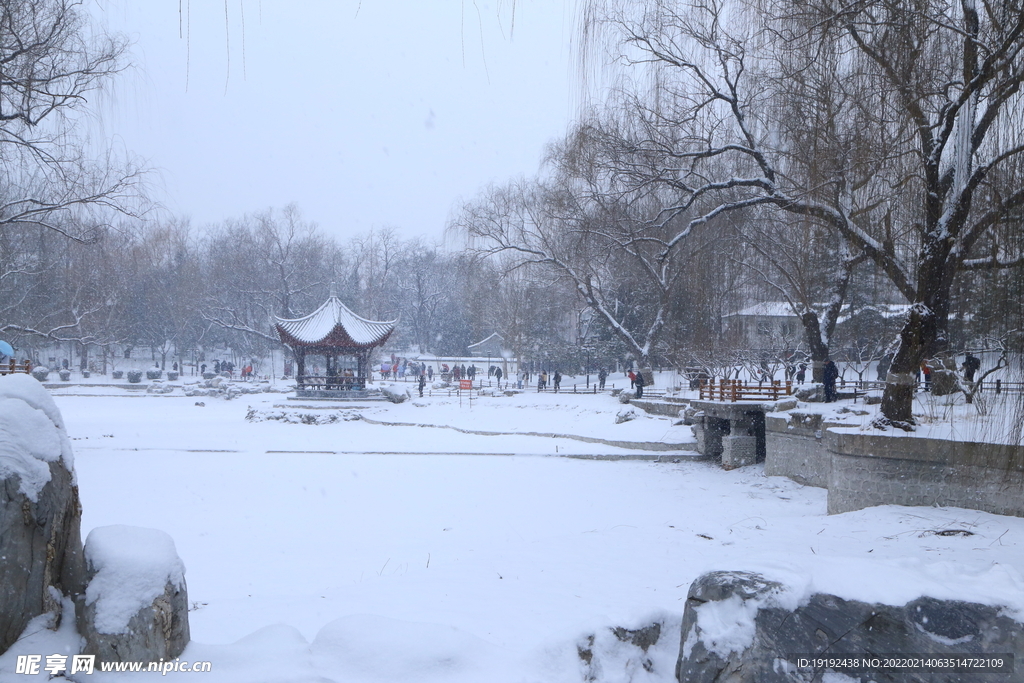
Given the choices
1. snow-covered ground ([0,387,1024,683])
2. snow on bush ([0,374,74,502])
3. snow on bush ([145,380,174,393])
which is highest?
snow on bush ([0,374,74,502])

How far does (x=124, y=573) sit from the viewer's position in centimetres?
303

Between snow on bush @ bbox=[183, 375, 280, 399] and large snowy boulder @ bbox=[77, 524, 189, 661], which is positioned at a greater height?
large snowy boulder @ bbox=[77, 524, 189, 661]

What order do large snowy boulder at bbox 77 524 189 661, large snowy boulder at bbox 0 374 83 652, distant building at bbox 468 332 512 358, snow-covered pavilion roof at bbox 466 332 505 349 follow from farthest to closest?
distant building at bbox 468 332 512 358, snow-covered pavilion roof at bbox 466 332 505 349, large snowy boulder at bbox 77 524 189 661, large snowy boulder at bbox 0 374 83 652

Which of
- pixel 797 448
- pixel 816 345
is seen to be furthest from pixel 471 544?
pixel 816 345

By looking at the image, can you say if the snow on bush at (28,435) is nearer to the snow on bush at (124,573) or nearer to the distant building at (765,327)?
the snow on bush at (124,573)

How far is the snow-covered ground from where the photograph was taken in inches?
132

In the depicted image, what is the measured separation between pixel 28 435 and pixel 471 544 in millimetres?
5788

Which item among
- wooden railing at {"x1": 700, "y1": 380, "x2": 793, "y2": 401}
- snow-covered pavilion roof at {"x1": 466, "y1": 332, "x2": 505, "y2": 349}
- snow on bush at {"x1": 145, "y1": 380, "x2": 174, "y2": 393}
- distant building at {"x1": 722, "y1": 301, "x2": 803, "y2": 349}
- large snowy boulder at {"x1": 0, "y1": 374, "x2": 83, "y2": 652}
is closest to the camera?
large snowy boulder at {"x1": 0, "y1": 374, "x2": 83, "y2": 652}

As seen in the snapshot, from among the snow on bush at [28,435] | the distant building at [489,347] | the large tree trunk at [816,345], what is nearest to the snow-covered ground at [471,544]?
the snow on bush at [28,435]

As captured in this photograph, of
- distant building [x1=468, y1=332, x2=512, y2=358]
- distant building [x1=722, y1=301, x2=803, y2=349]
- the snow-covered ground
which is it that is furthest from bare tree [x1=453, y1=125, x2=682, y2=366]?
distant building [x1=468, y1=332, x2=512, y2=358]

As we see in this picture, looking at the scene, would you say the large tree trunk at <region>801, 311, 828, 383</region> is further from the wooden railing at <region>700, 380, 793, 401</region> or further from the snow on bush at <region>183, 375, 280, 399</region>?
the snow on bush at <region>183, 375, 280, 399</region>

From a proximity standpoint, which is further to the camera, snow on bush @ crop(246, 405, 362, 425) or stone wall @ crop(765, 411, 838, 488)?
snow on bush @ crop(246, 405, 362, 425)

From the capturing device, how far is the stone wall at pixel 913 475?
7516mm

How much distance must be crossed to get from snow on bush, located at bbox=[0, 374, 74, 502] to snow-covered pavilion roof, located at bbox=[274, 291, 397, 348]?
25227 millimetres
